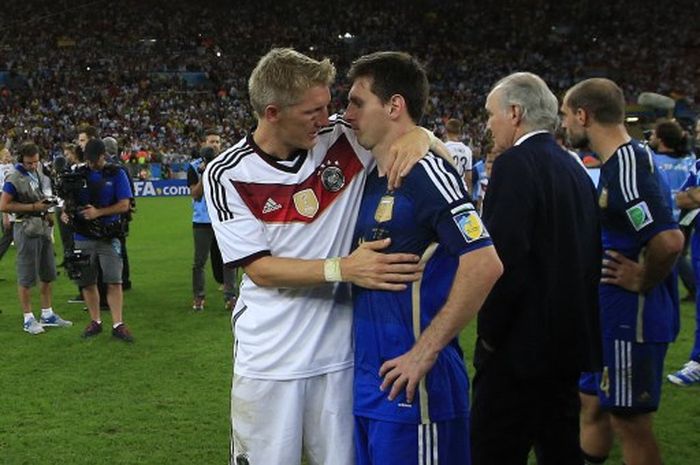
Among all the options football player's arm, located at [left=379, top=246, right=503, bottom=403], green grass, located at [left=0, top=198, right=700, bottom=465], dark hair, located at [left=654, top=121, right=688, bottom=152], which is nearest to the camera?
football player's arm, located at [left=379, top=246, right=503, bottom=403]

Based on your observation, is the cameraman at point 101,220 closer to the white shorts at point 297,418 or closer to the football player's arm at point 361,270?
the white shorts at point 297,418

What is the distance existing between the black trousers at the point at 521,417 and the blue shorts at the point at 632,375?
1.57ft

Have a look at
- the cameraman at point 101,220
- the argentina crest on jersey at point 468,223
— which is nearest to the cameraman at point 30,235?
the cameraman at point 101,220

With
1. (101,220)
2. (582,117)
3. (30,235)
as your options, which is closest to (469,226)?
(582,117)

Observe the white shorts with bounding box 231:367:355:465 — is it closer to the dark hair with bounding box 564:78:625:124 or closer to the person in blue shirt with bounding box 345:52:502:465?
the person in blue shirt with bounding box 345:52:502:465

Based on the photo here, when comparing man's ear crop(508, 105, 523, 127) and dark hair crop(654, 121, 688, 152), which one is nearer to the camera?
man's ear crop(508, 105, 523, 127)

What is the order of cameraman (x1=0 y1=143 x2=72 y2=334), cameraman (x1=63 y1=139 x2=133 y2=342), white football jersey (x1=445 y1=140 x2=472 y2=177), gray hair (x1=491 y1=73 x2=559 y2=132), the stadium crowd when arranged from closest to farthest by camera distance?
gray hair (x1=491 y1=73 x2=559 y2=132), cameraman (x1=63 y1=139 x2=133 y2=342), cameraman (x1=0 y1=143 x2=72 y2=334), white football jersey (x1=445 y1=140 x2=472 y2=177), the stadium crowd

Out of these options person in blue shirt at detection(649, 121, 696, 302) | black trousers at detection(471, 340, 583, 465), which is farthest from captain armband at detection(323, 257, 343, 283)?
person in blue shirt at detection(649, 121, 696, 302)

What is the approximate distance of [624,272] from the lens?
3943 millimetres

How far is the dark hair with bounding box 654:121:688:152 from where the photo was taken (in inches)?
343

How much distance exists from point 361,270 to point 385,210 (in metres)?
0.24

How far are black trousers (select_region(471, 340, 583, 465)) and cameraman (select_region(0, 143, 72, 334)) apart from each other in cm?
654

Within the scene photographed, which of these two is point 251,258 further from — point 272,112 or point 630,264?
point 630,264

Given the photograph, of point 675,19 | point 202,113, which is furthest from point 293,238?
point 675,19
